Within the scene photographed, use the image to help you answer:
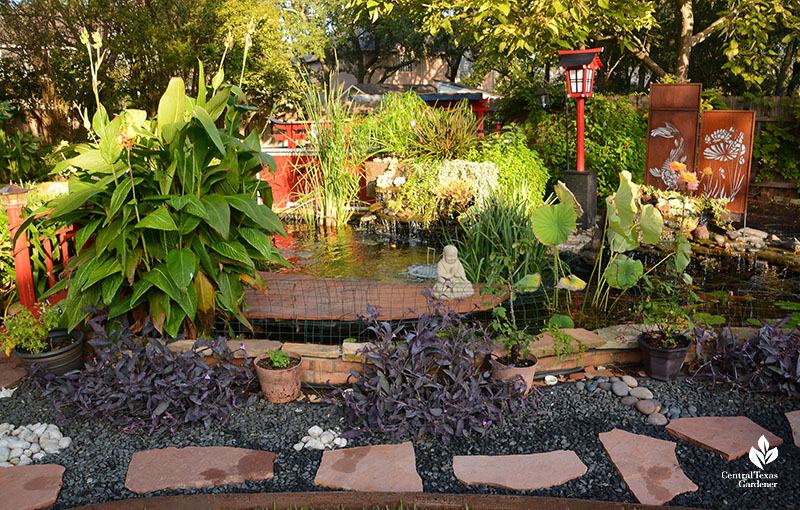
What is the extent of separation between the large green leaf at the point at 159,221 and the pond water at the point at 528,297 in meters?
2.00

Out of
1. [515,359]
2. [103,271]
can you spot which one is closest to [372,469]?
[515,359]

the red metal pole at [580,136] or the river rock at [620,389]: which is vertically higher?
the red metal pole at [580,136]

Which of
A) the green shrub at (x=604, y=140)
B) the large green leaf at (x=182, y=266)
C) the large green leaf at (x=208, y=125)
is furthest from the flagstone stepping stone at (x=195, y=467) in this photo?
the green shrub at (x=604, y=140)

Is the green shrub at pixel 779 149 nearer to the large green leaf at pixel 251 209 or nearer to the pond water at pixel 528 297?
the pond water at pixel 528 297

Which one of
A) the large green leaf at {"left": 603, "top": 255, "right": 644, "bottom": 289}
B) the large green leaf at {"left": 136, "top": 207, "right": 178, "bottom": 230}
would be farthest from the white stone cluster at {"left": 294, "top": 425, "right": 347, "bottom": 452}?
the large green leaf at {"left": 603, "top": 255, "right": 644, "bottom": 289}

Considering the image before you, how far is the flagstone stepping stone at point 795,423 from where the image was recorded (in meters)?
2.31

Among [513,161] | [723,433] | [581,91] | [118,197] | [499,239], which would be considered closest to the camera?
[723,433]

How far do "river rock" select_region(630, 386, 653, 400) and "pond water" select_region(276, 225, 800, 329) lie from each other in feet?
2.46

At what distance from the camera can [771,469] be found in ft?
7.07

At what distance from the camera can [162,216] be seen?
257cm

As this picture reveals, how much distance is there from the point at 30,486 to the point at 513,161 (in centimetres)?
658

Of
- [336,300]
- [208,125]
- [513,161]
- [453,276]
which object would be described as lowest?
[336,300]

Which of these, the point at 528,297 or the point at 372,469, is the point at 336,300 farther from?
the point at 372,469

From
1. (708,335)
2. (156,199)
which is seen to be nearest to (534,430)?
(708,335)
